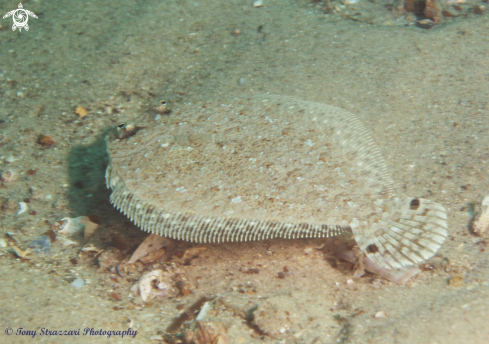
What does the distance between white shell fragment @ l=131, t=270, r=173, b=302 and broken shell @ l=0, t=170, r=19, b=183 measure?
6.85 feet

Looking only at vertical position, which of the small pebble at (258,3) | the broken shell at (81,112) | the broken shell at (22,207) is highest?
the small pebble at (258,3)

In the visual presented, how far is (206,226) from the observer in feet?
8.93

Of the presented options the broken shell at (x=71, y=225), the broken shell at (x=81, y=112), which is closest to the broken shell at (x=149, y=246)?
the broken shell at (x=71, y=225)

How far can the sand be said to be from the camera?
2.39m

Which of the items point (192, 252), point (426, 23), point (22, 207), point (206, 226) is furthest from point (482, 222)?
point (22, 207)

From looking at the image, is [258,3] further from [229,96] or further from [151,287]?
A: [151,287]

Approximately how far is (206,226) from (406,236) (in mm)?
1474

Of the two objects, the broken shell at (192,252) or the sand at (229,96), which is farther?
the broken shell at (192,252)

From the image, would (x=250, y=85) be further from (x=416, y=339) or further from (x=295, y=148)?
(x=416, y=339)

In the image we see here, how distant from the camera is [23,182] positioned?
380 centimetres

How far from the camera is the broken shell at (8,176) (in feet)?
12.5

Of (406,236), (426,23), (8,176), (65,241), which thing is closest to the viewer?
(406,236)

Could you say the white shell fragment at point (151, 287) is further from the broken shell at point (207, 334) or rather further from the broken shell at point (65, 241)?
the broken shell at point (65, 241)

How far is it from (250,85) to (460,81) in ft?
7.86
